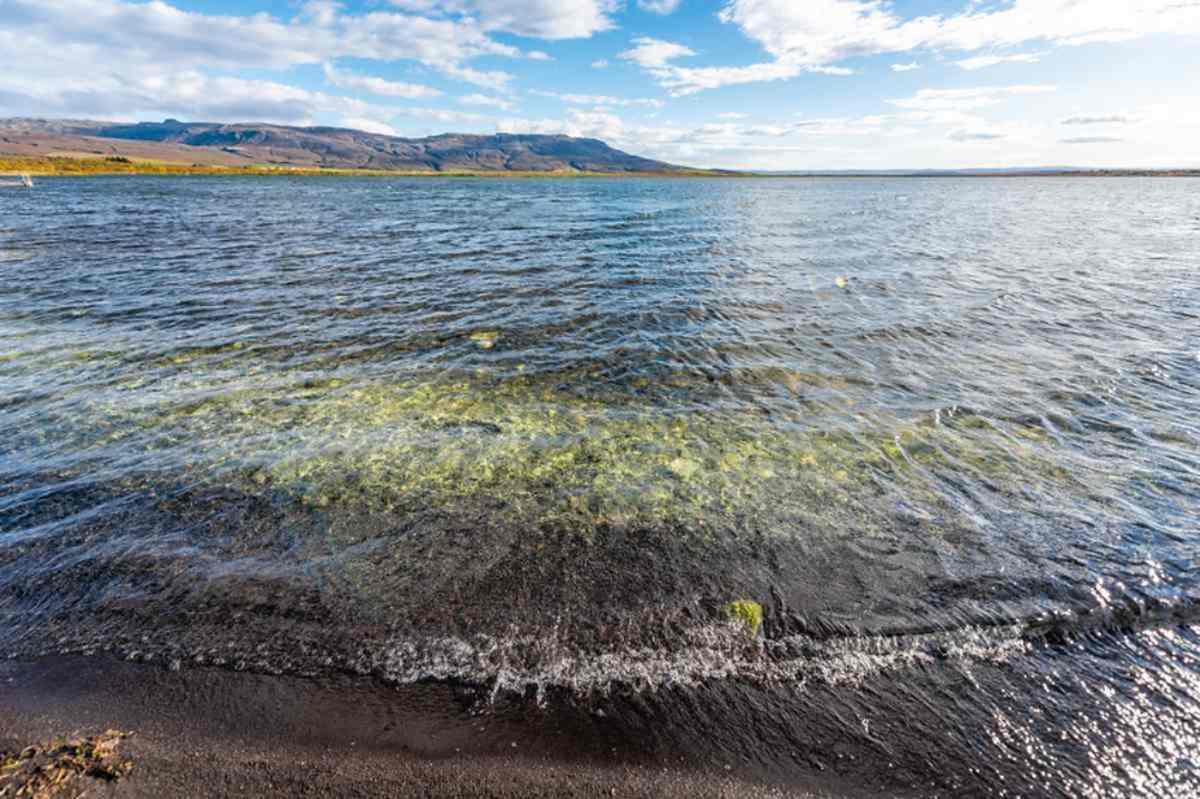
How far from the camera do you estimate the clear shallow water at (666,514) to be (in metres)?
5.27

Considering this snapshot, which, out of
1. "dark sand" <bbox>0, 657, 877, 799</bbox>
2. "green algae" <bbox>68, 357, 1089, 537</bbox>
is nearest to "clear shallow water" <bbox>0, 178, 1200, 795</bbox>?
"green algae" <bbox>68, 357, 1089, 537</bbox>

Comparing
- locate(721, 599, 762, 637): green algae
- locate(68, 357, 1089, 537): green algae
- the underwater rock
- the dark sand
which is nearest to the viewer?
the dark sand

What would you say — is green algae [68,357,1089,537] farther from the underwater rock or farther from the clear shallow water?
the underwater rock

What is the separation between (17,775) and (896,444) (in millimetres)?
12216

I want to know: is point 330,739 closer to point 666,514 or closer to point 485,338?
point 666,514

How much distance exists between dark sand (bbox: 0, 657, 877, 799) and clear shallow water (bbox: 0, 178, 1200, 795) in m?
0.31

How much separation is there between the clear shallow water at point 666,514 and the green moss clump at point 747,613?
0.14 meters

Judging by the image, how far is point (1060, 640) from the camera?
19.3 feet

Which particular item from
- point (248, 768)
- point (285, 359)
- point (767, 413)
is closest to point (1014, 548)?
point (767, 413)

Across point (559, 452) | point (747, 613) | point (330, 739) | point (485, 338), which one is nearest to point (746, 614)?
point (747, 613)

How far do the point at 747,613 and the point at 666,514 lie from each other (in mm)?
2142

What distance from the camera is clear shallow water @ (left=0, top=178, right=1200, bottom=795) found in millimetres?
5270

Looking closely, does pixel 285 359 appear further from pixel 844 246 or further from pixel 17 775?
pixel 844 246

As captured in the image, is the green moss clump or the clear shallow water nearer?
the clear shallow water
